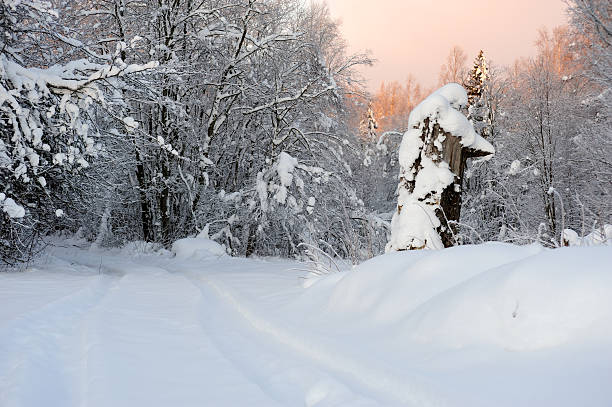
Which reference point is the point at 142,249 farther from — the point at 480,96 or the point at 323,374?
the point at 480,96

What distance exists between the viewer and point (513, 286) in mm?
2369

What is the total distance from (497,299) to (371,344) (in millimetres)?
835

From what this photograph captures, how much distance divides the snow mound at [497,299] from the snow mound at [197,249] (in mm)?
7393

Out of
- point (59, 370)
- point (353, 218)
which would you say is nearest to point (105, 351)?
point (59, 370)

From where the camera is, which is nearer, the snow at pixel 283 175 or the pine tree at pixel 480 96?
the snow at pixel 283 175

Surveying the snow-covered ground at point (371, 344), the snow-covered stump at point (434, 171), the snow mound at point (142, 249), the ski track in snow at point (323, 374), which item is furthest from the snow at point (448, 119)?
the snow mound at point (142, 249)

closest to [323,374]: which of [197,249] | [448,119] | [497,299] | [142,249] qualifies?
[497,299]

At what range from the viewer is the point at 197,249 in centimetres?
1056

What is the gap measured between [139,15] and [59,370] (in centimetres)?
1172

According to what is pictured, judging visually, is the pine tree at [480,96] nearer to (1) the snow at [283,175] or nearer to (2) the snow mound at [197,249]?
(1) the snow at [283,175]

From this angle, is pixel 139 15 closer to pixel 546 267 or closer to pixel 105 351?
pixel 105 351

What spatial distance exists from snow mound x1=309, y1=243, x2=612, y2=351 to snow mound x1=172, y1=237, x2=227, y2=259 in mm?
7393

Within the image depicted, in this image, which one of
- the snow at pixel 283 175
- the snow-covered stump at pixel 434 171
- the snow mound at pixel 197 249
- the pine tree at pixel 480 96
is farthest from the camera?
the pine tree at pixel 480 96

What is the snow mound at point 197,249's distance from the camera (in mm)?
10430
